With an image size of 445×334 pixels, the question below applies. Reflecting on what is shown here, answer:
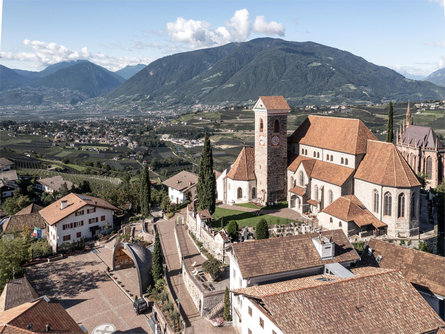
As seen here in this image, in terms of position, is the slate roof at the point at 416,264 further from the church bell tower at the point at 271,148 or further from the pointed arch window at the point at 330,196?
the church bell tower at the point at 271,148

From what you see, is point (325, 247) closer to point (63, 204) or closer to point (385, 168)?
point (385, 168)

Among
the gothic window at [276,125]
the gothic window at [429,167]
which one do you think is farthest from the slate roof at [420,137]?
the gothic window at [276,125]

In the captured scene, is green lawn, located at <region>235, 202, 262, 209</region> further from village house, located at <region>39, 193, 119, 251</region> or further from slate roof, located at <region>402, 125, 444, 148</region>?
slate roof, located at <region>402, 125, 444, 148</region>

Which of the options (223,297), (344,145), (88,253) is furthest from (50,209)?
(344,145)

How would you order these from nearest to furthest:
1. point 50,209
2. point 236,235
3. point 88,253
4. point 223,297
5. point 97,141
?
point 223,297 → point 236,235 → point 88,253 → point 50,209 → point 97,141

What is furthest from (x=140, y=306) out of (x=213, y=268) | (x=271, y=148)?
(x=271, y=148)

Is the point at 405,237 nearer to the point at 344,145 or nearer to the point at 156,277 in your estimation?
the point at 344,145

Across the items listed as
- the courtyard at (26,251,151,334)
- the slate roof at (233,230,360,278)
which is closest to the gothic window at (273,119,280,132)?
the slate roof at (233,230,360,278)
